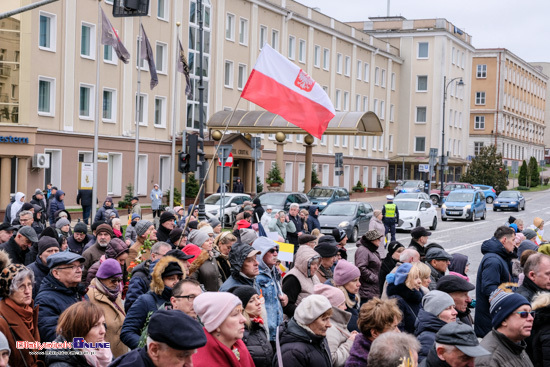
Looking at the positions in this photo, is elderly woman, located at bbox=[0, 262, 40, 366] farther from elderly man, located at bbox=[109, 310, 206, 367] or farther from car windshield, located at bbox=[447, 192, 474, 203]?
car windshield, located at bbox=[447, 192, 474, 203]

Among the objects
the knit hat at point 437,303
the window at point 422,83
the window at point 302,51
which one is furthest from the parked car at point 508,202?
the knit hat at point 437,303

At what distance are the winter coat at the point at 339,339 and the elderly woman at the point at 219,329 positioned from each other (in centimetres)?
117

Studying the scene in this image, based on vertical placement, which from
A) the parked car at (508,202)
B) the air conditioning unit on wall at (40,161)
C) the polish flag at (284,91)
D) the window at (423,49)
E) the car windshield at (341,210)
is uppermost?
the window at (423,49)

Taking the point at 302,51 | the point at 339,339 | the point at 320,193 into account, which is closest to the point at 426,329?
the point at 339,339

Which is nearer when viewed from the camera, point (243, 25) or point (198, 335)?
point (198, 335)

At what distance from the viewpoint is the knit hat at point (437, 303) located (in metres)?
6.17

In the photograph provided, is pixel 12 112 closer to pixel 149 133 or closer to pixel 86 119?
pixel 86 119

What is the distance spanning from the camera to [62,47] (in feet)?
119

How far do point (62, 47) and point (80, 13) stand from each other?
223 centimetres

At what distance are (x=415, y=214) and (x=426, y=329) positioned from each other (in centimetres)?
2712

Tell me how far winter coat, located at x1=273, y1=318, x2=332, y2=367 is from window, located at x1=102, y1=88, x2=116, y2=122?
35.4 m

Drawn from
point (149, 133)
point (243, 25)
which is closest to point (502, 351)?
point (149, 133)

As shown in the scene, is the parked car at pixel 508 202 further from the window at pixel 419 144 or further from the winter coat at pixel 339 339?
the winter coat at pixel 339 339

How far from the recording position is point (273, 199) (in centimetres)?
3158
